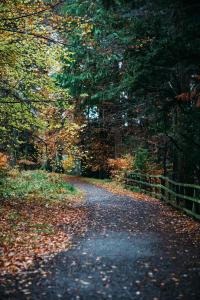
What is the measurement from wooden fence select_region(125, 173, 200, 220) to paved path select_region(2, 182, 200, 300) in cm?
83

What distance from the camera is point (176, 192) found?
15.6 metres

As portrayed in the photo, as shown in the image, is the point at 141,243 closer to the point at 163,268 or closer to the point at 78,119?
the point at 163,268

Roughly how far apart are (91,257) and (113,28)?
12065 millimetres

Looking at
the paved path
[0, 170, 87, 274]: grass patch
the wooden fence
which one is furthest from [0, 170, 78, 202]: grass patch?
the paved path

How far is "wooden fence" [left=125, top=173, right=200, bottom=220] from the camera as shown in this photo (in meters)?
13.0

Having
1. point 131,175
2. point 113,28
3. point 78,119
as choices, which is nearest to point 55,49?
point 113,28

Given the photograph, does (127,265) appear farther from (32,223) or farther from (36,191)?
(36,191)

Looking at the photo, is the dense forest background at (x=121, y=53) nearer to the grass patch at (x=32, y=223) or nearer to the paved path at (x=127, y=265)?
the grass patch at (x=32, y=223)

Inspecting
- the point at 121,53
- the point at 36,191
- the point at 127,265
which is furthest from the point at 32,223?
the point at 121,53

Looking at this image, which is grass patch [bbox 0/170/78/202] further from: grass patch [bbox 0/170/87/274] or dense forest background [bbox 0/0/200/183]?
dense forest background [bbox 0/0/200/183]

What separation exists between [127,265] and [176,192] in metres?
8.33

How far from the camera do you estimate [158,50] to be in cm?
1295

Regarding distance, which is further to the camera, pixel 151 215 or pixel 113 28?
pixel 113 28

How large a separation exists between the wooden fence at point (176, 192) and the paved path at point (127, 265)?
2.73ft
